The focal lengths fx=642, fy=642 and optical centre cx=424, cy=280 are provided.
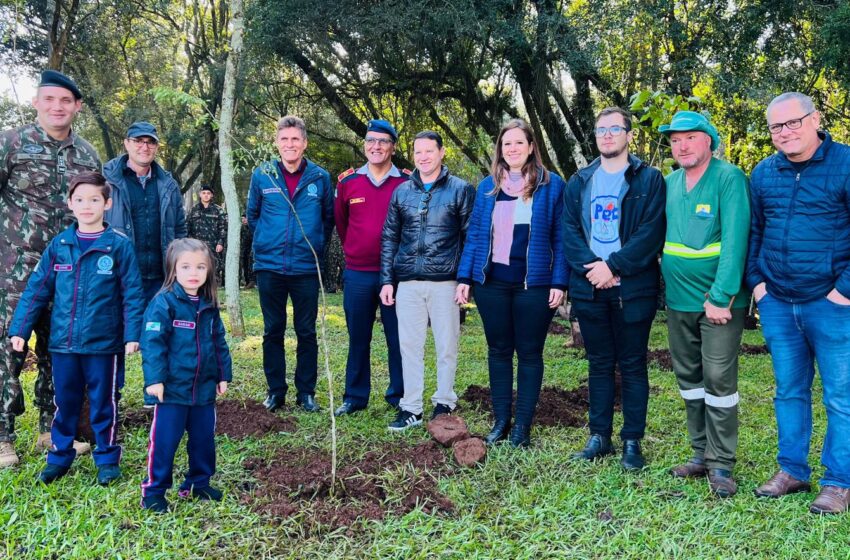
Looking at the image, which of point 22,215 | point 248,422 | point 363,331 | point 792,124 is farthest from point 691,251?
point 22,215

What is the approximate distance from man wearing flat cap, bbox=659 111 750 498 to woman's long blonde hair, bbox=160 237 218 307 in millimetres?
2685

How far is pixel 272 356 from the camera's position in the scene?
5348 mm

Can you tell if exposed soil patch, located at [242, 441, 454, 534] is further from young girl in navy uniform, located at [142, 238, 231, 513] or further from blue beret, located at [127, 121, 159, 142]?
blue beret, located at [127, 121, 159, 142]

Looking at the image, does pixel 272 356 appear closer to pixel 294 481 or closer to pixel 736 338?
pixel 294 481

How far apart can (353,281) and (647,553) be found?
3.02 m

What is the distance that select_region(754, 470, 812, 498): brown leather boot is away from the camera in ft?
12.0

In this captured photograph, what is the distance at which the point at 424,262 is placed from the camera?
15.4 ft

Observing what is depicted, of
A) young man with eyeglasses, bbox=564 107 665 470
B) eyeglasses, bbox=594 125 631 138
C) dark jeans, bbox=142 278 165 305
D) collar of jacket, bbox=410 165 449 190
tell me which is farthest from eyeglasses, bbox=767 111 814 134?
dark jeans, bbox=142 278 165 305

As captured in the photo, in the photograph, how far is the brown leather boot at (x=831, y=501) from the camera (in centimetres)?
342

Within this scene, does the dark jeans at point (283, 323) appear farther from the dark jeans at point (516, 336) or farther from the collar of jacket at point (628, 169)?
the collar of jacket at point (628, 169)

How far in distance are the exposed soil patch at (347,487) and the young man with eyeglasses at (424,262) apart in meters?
0.72

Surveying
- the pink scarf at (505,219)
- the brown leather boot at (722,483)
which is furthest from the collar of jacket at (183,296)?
the brown leather boot at (722,483)

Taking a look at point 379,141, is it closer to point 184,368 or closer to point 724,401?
point 184,368

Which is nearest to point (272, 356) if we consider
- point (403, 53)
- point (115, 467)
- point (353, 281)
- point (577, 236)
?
point (353, 281)
